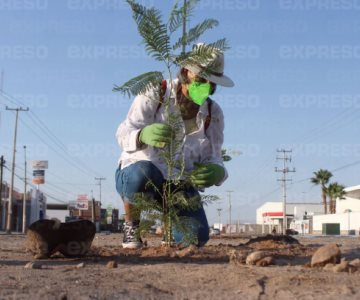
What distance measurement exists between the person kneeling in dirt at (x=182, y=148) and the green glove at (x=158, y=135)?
18 mm

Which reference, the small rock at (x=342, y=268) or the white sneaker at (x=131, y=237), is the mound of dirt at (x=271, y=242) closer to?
the white sneaker at (x=131, y=237)

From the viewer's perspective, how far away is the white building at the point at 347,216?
50094 millimetres

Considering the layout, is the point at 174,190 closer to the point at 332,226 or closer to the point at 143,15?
the point at 143,15

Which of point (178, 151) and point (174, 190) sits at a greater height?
point (178, 151)

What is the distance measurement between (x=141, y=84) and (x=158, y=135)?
526 millimetres

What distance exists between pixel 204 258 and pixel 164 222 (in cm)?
82

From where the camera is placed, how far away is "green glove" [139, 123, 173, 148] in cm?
418

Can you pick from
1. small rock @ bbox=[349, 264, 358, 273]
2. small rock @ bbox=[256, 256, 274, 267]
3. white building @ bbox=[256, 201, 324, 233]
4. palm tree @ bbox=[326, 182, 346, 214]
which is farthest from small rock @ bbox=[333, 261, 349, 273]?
white building @ bbox=[256, 201, 324, 233]

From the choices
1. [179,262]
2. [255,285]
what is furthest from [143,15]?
[255,285]

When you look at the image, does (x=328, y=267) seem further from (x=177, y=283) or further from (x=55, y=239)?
(x=55, y=239)

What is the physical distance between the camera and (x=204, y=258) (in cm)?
375

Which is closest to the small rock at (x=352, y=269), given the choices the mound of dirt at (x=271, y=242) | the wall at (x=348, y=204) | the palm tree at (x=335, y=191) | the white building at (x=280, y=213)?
the mound of dirt at (x=271, y=242)

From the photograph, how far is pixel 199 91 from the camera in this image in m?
4.54

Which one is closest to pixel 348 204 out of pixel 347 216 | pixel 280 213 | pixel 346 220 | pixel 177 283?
pixel 346 220
